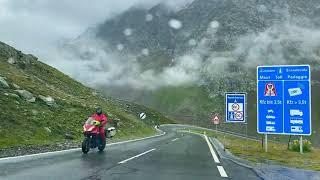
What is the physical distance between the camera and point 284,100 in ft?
94.7

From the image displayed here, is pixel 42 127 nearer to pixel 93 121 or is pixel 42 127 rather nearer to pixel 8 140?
pixel 8 140

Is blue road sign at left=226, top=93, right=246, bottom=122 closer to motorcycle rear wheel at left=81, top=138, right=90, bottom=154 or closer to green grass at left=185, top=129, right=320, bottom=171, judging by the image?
green grass at left=185, top=129, right=320, bottom=171

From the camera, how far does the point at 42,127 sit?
36.6 m

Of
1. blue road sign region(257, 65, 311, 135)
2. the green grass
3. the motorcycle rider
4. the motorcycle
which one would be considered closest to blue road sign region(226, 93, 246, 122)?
the green grass

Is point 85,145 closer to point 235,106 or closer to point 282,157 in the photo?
point 282,157

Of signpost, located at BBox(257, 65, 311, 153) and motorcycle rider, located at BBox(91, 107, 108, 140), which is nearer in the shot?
motorcycle rider, located at BBox(91, 107, 108, 140)

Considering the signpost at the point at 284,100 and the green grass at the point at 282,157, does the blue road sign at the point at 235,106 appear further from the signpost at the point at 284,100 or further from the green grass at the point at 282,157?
the signpost at the point at 284,100

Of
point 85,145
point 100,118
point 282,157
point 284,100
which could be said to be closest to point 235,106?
point 284,100

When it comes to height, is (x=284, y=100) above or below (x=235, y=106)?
above

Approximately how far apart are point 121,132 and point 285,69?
34.3 m

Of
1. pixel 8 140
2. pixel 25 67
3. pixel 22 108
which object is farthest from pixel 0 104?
pixel 25 67

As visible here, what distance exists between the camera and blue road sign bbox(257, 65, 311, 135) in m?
28.1

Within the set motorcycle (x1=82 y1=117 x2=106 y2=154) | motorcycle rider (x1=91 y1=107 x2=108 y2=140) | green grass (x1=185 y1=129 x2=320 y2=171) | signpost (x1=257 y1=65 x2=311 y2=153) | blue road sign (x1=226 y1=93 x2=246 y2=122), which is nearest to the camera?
green grass (x1=185 y1=129 x2=320 y2=171)

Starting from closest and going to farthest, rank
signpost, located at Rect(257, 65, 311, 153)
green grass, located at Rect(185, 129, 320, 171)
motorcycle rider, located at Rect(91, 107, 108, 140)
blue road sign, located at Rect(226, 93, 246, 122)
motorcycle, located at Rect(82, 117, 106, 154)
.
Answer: green grass, located at Rect(185, 129, 320, 171) → motorcycle, located at Rect(82, 117, 106, 154) → motorcycle rider, located at Rect(91, 107, 108, 140) → signpost, located at Rect(257, 65, 311, 153) → blue road sign, located at Rect(226, 93, 246, 122)
